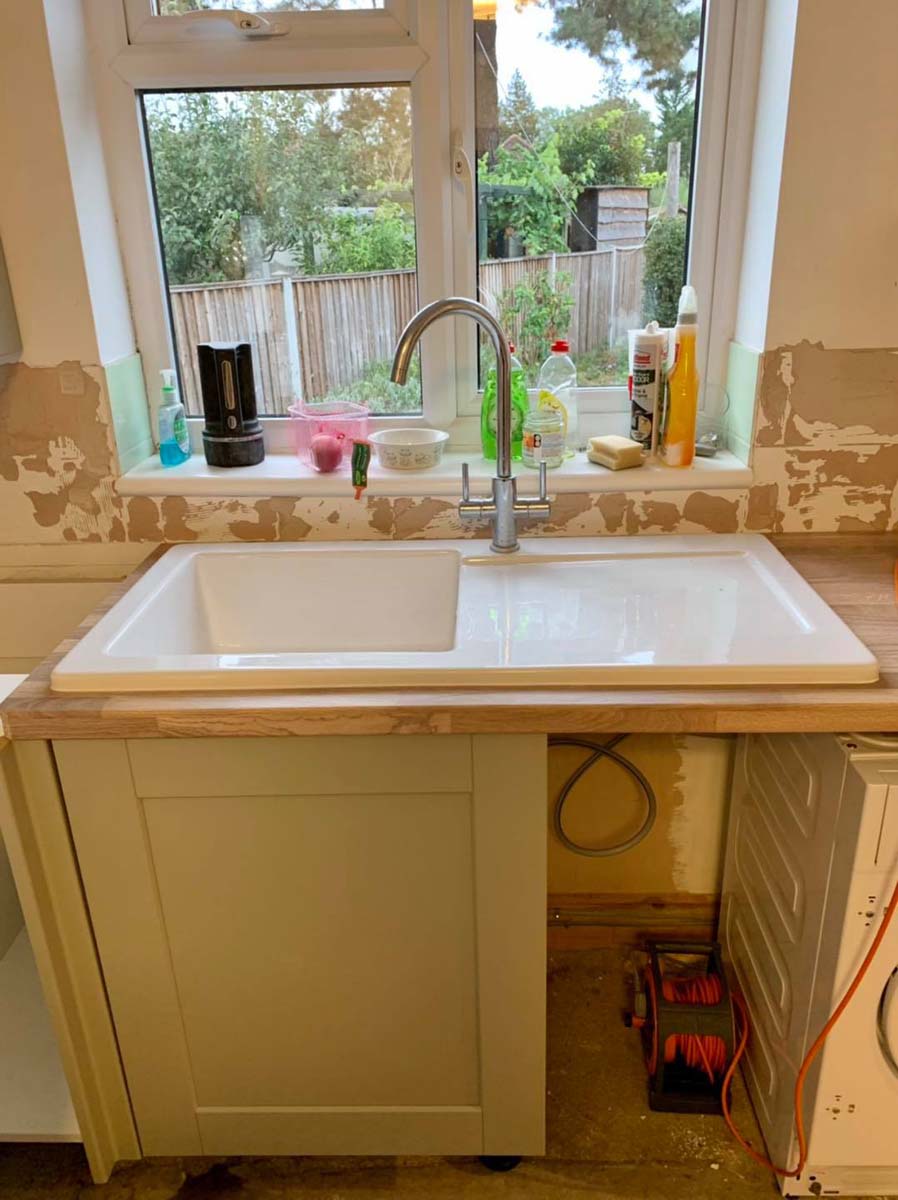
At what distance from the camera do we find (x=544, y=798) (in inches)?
46.4

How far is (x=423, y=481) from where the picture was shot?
5.32 ft

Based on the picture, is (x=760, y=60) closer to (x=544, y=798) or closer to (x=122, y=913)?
(x=544, y=798)

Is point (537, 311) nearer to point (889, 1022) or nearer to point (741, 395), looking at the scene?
point (741, 395)

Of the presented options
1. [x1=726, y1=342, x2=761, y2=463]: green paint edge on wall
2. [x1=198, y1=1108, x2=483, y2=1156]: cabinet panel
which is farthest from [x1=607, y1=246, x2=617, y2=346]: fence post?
[x1=198, y1=1108, x2=483, y2=1156]: cabinet panel

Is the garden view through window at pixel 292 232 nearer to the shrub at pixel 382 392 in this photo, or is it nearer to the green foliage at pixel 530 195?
the shrub at pixel 382 392

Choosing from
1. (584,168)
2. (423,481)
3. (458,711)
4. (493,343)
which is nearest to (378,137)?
(584,168)

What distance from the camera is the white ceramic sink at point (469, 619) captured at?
115 centimetres

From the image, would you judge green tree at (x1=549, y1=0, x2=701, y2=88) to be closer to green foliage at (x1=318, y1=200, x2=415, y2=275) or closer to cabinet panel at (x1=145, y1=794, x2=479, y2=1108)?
green foliage at (x1=318, y1=200, x2=415, y2=275)

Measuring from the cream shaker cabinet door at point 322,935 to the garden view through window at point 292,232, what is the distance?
0.88 m

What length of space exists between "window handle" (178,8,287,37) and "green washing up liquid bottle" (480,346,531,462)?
0.67 metres

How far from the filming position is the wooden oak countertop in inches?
43.0

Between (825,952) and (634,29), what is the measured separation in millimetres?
1488

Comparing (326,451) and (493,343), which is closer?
(493,343)

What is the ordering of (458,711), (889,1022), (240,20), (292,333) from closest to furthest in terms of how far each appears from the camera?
(458,711) → (889,1022) → (240,20) → (292,333)
